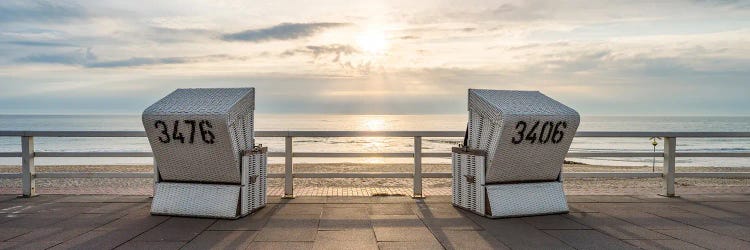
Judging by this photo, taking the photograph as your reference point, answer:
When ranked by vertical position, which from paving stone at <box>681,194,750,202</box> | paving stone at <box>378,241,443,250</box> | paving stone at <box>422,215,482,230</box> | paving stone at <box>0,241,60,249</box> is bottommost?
paving stone at <box>681,194,750,202</box>

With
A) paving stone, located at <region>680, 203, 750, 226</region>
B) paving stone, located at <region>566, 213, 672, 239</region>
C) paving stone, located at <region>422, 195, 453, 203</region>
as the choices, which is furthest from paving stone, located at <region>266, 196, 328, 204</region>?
paving stone, located at <region>680, 203, 750, 226</region>

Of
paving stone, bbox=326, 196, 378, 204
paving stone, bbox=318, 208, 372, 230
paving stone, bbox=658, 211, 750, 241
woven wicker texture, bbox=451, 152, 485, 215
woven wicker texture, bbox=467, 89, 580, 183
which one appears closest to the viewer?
paving stone, bbox=658, 211, 750, 241

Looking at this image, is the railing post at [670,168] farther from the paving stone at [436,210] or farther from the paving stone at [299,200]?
the paving stone at [299,200]

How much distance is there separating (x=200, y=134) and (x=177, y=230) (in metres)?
1.23

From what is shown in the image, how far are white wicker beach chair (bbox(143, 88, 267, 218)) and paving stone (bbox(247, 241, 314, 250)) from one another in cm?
146

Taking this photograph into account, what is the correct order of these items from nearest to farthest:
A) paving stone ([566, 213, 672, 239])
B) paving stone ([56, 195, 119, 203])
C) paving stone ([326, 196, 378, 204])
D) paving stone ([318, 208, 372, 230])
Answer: paving stone ([566, 213, 672, 239]) < paving stone ([318, 208, 372, 230]) < paving stone ([326, 196, 378, 204]) < paving stone ([56, 195, 119, 203])

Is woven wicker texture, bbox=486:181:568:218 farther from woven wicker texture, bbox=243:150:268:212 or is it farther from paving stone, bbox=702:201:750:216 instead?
woven wicker texture, bbox=243:150:268:212

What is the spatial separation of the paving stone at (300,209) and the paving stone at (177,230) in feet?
3.47

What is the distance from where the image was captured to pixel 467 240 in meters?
5.84

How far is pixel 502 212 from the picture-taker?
23.3ft

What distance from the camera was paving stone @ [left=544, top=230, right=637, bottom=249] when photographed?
560 centimetres

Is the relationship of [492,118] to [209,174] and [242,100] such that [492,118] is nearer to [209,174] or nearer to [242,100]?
[242,100]

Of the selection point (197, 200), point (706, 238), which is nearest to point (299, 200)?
point (197, 200)

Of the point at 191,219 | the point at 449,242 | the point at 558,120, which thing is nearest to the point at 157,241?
the point at 191,219
